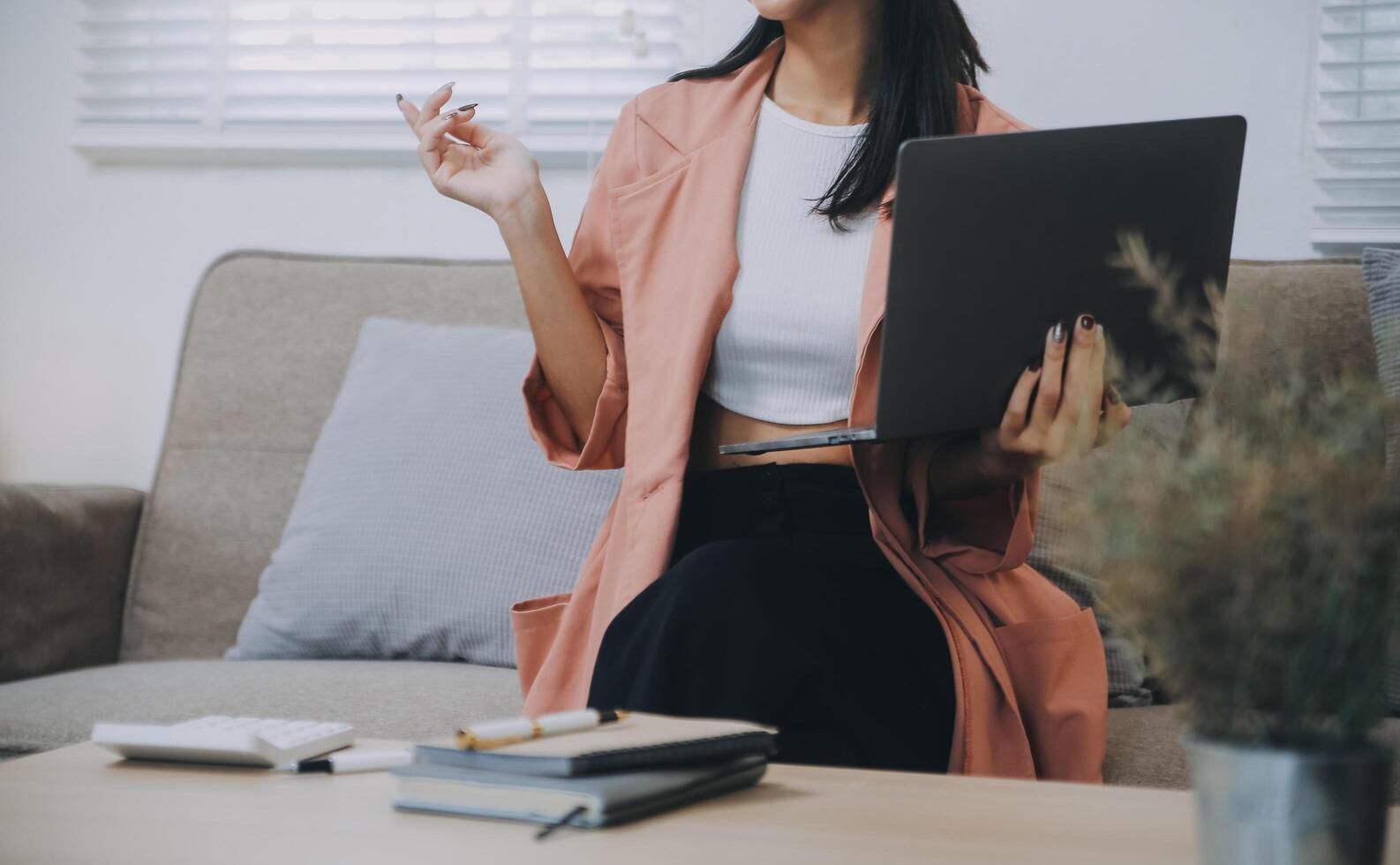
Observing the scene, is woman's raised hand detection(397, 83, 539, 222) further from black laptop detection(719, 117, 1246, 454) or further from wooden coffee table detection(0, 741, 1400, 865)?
wooden coffee table detection(0, 741, 1400, 865)

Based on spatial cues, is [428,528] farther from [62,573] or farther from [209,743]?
[209,743]

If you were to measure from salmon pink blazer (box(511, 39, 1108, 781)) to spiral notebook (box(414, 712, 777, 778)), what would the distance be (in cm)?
28

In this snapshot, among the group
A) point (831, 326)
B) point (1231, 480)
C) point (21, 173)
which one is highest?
point (21, 173)

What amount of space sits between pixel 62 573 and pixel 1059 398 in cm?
127

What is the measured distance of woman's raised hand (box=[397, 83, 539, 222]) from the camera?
1.20 metres

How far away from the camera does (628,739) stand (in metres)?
0.70

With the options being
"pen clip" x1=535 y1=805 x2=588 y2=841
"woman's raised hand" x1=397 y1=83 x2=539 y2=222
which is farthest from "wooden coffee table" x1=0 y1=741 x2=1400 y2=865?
"woman's raised hand" x1=397 y1=83 x2=539 y2=222

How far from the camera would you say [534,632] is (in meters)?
1.23

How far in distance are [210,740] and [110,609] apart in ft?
3.46

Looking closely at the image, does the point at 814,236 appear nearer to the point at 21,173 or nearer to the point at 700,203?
the point at 700,203

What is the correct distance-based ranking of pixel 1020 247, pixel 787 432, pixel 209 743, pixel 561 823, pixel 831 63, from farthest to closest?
pixel 831 63, pixel 787 432, pixel 1020 247, pixel 209 743, pixel 561 823

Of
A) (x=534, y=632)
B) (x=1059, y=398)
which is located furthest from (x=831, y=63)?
(x=534, y=632)

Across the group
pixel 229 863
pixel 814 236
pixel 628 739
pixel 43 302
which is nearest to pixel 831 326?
pixel 814 236

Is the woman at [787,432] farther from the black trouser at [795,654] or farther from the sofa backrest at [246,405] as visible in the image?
the sofa backrest at [246,405]
